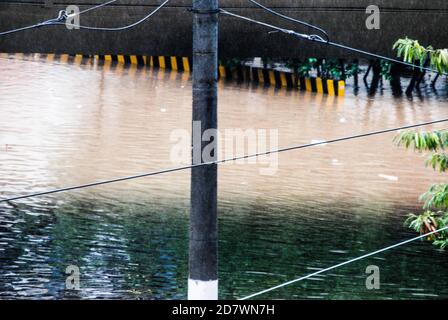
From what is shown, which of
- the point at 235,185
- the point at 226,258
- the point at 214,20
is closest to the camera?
the point at 214,20

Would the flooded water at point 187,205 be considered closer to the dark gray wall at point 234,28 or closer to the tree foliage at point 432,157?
the dark gray wall at point 234,28

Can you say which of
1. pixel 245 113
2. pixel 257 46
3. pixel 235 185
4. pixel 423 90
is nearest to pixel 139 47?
pixel 257 46

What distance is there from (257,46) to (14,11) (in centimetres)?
Result: 246

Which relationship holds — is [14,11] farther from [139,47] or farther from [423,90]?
[423,90]

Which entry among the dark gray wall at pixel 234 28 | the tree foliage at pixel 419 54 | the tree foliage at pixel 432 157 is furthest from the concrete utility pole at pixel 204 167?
the dark gray wall at pixel 234 28

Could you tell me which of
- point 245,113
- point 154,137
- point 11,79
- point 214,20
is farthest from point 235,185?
point 11,79

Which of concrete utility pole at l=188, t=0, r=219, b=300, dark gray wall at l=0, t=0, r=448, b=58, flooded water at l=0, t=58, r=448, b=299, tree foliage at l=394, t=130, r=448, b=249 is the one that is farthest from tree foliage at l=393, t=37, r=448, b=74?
flooded water at l=0, t=58, r=448, b=299

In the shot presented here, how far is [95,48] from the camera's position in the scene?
10773 millimetres

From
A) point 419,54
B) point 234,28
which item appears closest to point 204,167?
point 419,54

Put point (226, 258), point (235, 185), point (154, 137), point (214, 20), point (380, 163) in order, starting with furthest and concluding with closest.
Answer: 1. point (154, 137)
2. point (380, 163)
3. point (235, 185)
4. point (226, 258)
5. point (214, 20)

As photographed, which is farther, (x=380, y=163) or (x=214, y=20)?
(x=380, y=163)

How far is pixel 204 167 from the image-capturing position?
608 centimetres

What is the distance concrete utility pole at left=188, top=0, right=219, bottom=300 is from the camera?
19.8ft

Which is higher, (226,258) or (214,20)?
(214,20)
